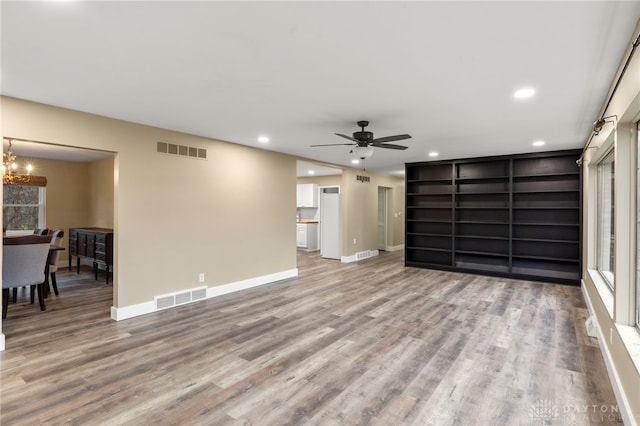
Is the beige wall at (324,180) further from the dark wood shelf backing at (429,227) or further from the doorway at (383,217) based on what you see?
the dark wood shelf backing at (429,227)

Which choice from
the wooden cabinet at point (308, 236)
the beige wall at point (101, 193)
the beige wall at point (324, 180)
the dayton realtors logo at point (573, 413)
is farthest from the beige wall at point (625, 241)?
the beige wall at point (101, 193)

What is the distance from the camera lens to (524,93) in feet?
9.84

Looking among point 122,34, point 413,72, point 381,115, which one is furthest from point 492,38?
point 122,34

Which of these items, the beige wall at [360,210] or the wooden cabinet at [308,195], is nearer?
the beige wall at [360,210]

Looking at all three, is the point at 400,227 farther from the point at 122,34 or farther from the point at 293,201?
the point at 122,34

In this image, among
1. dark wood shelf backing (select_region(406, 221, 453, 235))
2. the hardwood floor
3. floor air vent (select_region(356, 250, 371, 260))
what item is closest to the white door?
floor air vent (select_region(356, 250, 371, 260))

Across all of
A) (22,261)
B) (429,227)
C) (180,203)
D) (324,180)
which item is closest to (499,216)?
(429,227)

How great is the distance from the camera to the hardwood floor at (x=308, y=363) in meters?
2.14

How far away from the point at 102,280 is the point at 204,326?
11.9ft

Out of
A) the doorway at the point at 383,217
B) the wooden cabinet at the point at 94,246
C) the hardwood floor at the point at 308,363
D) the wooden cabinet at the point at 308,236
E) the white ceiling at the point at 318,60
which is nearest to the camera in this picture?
the white ceiling at the point at 318,60

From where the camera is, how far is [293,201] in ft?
21.0

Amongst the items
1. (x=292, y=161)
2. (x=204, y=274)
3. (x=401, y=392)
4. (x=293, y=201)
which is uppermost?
(x=292, y=161)

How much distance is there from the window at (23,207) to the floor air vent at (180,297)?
4.96 m

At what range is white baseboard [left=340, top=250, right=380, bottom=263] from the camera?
7981 mm
